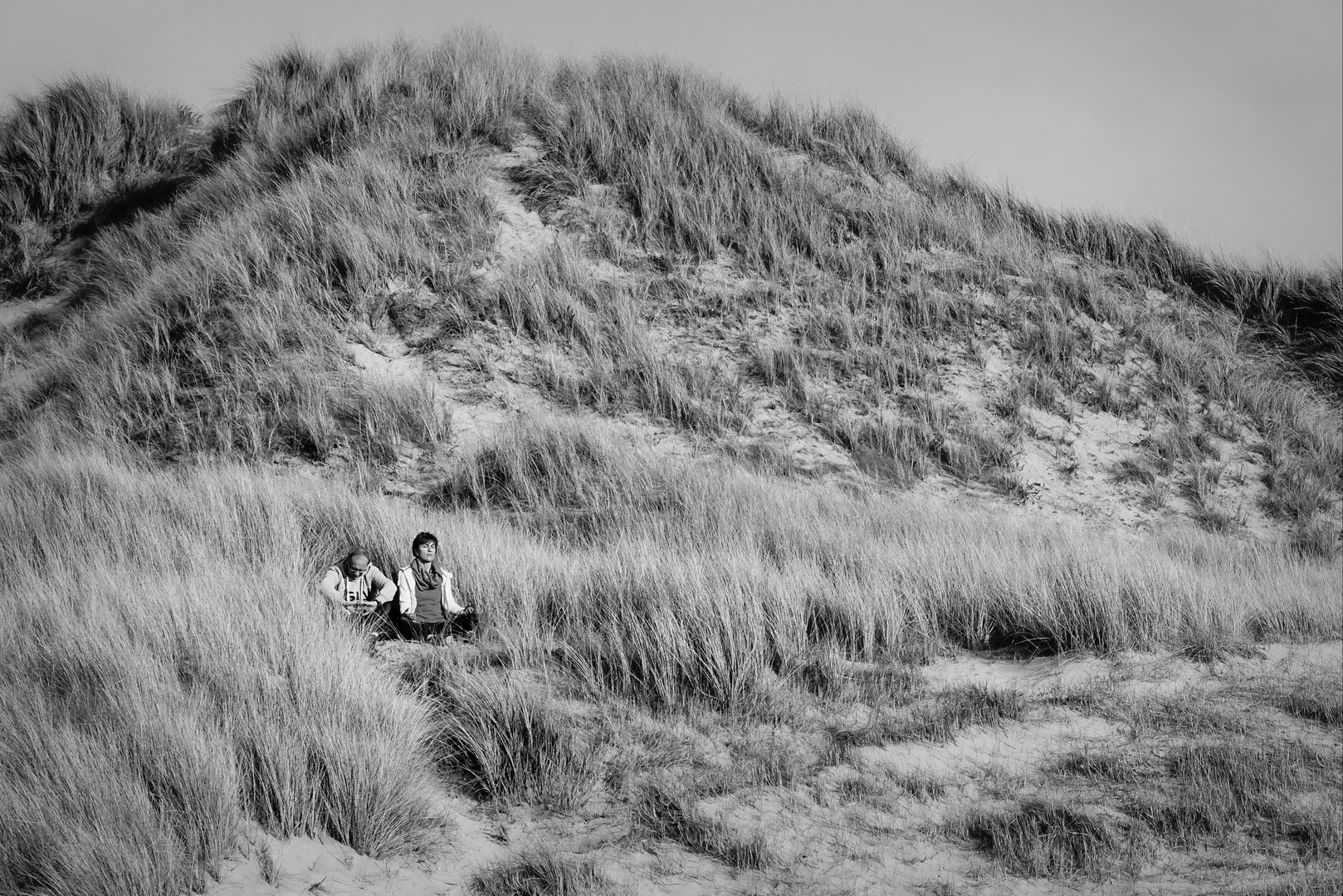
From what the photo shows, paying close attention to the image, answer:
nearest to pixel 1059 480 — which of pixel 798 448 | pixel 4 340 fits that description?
pixel 798 448

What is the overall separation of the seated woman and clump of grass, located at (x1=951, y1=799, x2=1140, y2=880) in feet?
10.9

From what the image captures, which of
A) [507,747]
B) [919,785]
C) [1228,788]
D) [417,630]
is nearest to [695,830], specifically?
[507,747]

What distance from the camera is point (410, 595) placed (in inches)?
224

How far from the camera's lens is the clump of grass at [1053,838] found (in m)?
3.71

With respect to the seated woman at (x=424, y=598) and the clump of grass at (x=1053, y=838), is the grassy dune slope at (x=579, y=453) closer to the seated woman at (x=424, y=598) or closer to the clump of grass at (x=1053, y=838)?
the clump of grass at (x=1053, y=838)

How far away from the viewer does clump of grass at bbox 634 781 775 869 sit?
3.73m

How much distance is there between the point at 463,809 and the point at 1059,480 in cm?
804

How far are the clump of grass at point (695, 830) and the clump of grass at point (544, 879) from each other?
1.45 feet

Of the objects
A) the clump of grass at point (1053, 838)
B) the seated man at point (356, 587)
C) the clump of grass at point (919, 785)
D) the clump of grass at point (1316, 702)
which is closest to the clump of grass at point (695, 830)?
the clump of grass at point (919, 785)

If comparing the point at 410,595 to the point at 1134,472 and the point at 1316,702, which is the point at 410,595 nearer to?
the point at 1316,702

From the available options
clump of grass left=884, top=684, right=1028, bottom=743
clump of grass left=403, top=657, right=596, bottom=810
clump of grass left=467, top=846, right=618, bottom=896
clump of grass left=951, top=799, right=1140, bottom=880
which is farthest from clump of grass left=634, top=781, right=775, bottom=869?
clump of grass left=884, top=684, right=1028, bottom=743

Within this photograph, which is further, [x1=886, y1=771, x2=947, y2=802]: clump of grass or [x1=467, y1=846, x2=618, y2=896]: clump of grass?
[x1=886, y1=771, x2=947, y2=802]: clump of grass

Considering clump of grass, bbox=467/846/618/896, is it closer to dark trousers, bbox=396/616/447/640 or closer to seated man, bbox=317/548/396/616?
dark trousers, bbox=396/616/447/640

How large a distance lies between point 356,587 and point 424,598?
45 cm
